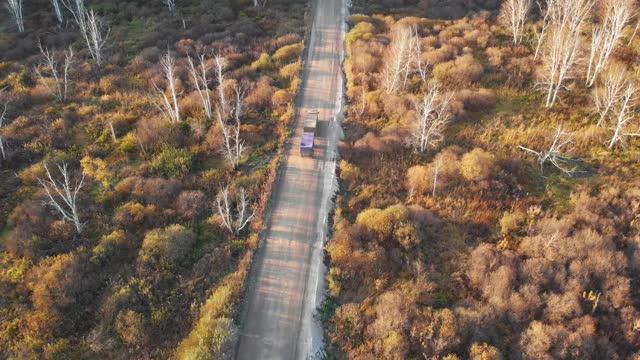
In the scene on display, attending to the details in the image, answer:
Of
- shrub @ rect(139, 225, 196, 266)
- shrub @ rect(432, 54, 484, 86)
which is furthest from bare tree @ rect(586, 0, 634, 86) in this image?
shrub @ rect(139, 225, 196, 266)

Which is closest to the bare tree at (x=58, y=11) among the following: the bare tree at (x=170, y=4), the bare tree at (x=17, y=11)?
the bare tree at (x=17, y=11)

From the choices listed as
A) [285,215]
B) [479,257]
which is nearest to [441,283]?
[479,257]

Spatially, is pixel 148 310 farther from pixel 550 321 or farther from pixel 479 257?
pixel 550 321

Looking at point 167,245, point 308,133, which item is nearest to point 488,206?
point 308,133

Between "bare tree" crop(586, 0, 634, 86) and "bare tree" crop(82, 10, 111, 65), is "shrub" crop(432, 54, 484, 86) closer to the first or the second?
"bare tree" crop(586, 0, 634, 86)

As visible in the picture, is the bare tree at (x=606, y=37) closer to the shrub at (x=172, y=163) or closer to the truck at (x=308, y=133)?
the truck at (x=308, y=133)
